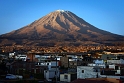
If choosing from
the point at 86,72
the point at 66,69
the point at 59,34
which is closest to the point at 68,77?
the point at 86,72

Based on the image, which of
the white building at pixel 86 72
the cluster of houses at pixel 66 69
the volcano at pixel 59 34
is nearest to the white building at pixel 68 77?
the cluster of houses at pixel 66 69

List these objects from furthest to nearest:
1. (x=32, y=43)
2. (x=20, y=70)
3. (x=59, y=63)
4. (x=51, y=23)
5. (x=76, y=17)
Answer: (x=76, y=17) < (x=51, y=23) < (x=32, y=43) < (x=59, y=63) < (x=20, y=70)

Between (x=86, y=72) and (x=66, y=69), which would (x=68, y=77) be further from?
(x=66, y=69)

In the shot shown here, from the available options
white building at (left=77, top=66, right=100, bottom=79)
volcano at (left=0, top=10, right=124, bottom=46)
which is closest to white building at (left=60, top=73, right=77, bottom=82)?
white building at (left=77, top=66, right=100, bottom=79)

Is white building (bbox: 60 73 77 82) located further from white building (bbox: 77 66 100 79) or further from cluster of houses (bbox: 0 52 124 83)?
white building (bbox: 77 66 100 79)

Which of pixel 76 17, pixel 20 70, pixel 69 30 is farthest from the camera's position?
pixel 76 17

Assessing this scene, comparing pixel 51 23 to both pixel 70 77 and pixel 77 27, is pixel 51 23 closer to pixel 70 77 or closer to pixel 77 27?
pixel 77 27

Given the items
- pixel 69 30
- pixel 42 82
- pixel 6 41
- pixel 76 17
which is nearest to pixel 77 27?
pixel 69 30

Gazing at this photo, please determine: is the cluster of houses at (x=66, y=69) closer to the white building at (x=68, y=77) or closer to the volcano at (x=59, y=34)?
the white building at (x=68, y=77)
